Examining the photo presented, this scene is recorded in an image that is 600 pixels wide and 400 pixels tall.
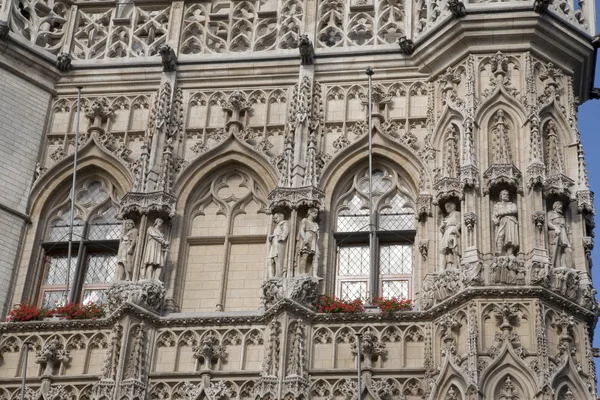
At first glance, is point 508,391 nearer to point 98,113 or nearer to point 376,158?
point 376,158

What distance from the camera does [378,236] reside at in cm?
2252

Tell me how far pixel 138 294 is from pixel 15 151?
4.43 metres

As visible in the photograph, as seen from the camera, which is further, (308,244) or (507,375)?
(308,244)

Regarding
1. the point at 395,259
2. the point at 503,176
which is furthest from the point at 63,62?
the point at 503,176

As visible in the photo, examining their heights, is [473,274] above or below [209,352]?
above

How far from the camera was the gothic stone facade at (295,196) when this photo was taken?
66.8 ft

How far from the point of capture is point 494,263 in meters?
20.3

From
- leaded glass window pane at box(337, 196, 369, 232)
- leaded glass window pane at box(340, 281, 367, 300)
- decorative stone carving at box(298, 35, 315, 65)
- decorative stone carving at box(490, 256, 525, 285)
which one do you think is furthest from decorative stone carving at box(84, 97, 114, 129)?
decorative stone carving at box(490, 256, 525, 285)

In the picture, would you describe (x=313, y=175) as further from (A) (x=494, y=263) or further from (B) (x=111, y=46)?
(B) (x=111, y=46)

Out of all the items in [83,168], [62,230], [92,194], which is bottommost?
[62,230]

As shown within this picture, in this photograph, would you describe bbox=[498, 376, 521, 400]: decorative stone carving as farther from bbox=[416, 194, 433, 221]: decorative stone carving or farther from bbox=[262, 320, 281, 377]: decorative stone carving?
bbox=[416, 194, 433, 221]: decorative stone carving

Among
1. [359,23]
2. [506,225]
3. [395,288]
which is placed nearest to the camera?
[506,225]

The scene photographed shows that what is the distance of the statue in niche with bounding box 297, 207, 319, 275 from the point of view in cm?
2155

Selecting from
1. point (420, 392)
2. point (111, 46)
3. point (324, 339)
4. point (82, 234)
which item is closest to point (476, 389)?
point (420, 392)
